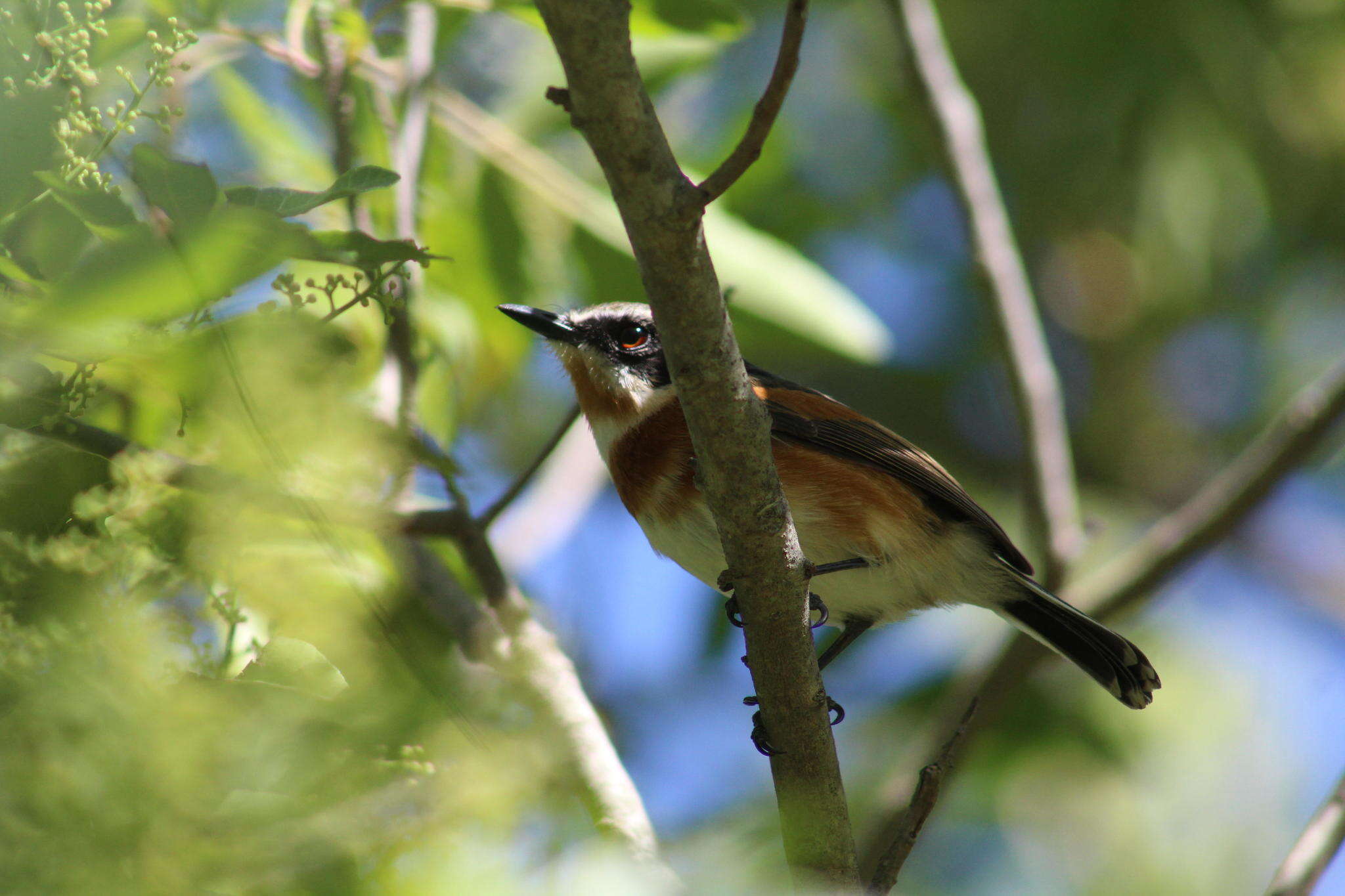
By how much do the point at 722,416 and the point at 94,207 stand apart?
115cm

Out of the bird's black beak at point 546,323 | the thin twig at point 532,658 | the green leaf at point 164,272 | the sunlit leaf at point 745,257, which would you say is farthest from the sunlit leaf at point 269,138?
the green leaf at point 164,272

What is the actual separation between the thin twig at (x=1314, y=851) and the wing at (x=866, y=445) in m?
1.14

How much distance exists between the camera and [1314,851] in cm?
321

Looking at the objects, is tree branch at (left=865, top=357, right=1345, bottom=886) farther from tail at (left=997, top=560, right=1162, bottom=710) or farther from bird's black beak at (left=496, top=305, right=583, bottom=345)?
bird's black beak at (left=496, top=305, right=583, bottom=345)

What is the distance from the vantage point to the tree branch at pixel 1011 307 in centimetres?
469

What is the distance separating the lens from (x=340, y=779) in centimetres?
115

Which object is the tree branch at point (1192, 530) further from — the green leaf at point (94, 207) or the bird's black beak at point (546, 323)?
the green leaf at point (94, 207)

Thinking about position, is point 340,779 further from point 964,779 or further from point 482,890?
point 964,779

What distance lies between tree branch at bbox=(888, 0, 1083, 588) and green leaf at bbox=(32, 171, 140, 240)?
152 inches

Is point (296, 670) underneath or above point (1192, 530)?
underneath

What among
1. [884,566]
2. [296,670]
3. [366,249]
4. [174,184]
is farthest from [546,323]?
[296,670]

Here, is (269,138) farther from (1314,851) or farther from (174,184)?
(1314,851)

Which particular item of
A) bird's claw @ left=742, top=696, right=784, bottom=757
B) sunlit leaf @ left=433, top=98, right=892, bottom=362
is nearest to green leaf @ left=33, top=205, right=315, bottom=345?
bird's claw @ left=742, top=696, right=784, bottom=757

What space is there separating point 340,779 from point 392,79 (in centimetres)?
336
